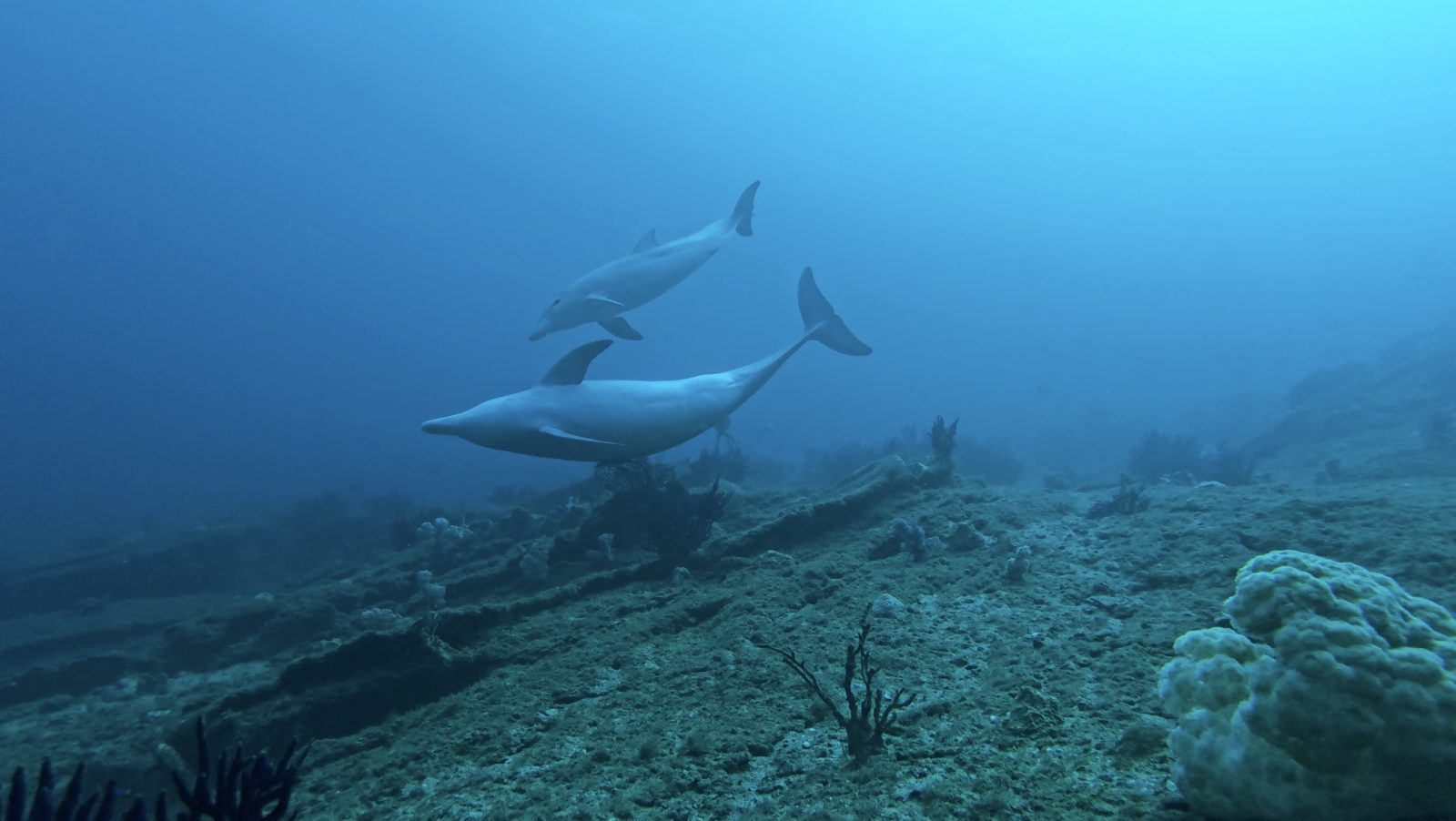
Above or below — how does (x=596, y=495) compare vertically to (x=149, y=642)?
above

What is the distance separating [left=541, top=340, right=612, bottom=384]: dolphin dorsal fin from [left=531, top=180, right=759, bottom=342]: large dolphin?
2.75m

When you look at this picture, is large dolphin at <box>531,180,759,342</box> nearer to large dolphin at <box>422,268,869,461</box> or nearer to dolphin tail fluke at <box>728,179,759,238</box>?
dolphin tail fluke at <box>728,179,759,238</box>

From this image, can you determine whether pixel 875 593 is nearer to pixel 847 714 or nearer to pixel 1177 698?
pixel 847 714

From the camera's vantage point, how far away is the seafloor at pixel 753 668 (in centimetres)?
302

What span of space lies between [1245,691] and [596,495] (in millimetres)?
11753

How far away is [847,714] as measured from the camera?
11.6 feet

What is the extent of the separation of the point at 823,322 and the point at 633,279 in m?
2.97

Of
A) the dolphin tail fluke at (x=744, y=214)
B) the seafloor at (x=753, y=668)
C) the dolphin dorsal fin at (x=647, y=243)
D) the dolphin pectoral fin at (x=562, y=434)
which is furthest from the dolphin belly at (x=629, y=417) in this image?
→ the dolphin tail fluke at (x=744, y=214)

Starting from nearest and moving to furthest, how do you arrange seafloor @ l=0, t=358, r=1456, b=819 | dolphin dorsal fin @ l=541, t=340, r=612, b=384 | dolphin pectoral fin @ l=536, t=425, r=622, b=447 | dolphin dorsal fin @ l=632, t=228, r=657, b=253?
seafloor @ l=0, t=358, r=1456, b=819
dolphin pectoral fin @ l=536, t=425, r=622, b=447
dolphin dorsal fin @ l=541, t=340, r=612, b=384
dolphin dorsal fin @ l=632, t=228, r=657, b=253

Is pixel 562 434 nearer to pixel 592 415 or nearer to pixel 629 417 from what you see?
pixel 592 415

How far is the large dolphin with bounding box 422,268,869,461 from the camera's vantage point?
20.0ft

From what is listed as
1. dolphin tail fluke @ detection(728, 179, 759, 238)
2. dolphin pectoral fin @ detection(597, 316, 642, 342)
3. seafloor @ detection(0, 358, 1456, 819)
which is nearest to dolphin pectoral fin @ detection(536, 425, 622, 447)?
seafloor @ detection(0, 358, 1456, 819)

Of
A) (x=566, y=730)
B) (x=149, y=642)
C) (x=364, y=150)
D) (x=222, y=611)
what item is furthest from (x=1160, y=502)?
(x=364, y=150)

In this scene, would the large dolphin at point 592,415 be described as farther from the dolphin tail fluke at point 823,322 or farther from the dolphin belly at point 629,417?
the dolphin tail fluke at point 823,322
